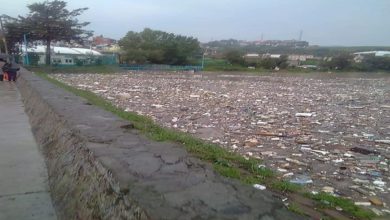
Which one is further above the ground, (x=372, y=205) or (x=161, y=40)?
(x=161, y=40)

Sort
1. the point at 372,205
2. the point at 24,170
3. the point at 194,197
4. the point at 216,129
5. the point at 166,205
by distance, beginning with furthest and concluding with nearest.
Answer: the point at 216,129 → the point at 24,170 → the point at 372,205 → the point at 194,197 → the point at 166,205

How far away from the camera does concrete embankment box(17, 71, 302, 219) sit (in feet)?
7.79

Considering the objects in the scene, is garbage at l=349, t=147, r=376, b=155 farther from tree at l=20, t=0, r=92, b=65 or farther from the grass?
tree at l=20, t=0, r=92, b=65

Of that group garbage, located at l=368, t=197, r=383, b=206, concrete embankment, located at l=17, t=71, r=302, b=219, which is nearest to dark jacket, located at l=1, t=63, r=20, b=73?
concrete embankment, located at l=17, t=71, r=302, b=219

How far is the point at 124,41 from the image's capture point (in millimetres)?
43188

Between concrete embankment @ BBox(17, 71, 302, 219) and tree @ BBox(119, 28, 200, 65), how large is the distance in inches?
1420

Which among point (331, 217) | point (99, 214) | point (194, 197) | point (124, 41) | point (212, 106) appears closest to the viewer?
point (194, 197)

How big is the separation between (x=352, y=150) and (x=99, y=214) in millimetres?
4529

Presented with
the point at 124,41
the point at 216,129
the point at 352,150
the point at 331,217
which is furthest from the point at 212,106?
the point at 124,41

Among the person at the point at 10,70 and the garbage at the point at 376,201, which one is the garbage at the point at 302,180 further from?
the person at the point at 10,70

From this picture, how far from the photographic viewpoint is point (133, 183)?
2.76 meters

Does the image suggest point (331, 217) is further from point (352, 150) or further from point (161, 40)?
point (161, 40)

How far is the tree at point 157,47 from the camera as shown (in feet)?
133

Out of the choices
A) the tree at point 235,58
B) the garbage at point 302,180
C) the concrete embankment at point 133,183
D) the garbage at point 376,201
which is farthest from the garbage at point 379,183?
the tree at point 235,58
